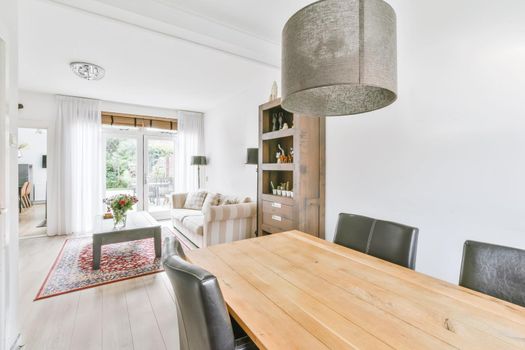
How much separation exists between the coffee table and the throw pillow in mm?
1255

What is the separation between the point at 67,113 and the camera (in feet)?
14.5

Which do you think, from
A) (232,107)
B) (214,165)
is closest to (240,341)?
(232,107)

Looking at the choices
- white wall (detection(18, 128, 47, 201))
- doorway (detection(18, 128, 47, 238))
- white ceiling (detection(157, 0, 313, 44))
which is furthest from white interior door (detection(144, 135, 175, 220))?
white ceiling (detection(157, 0, 313, 44))

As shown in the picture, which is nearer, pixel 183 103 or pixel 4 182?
pixel 4 182

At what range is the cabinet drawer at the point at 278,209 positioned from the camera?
264 cm

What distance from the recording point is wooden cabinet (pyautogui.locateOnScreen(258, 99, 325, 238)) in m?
2.52

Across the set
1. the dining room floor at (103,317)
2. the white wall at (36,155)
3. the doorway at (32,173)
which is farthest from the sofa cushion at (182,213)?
the white wall at (36,155)

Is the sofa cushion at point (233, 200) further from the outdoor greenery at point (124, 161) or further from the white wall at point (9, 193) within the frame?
the white wall at point (9, 193)

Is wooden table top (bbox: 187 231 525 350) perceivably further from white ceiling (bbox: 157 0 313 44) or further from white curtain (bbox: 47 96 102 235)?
white curtain (bbox: 47 96 102 235)

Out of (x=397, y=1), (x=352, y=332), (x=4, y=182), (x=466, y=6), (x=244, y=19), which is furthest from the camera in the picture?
(x=244, y=19)

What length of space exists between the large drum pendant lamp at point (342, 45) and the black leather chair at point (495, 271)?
852 millimetres

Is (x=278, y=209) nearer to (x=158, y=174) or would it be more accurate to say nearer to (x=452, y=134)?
(x=452, y=134)

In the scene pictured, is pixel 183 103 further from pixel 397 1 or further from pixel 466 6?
pixel 466 6

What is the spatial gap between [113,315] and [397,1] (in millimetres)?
3487
